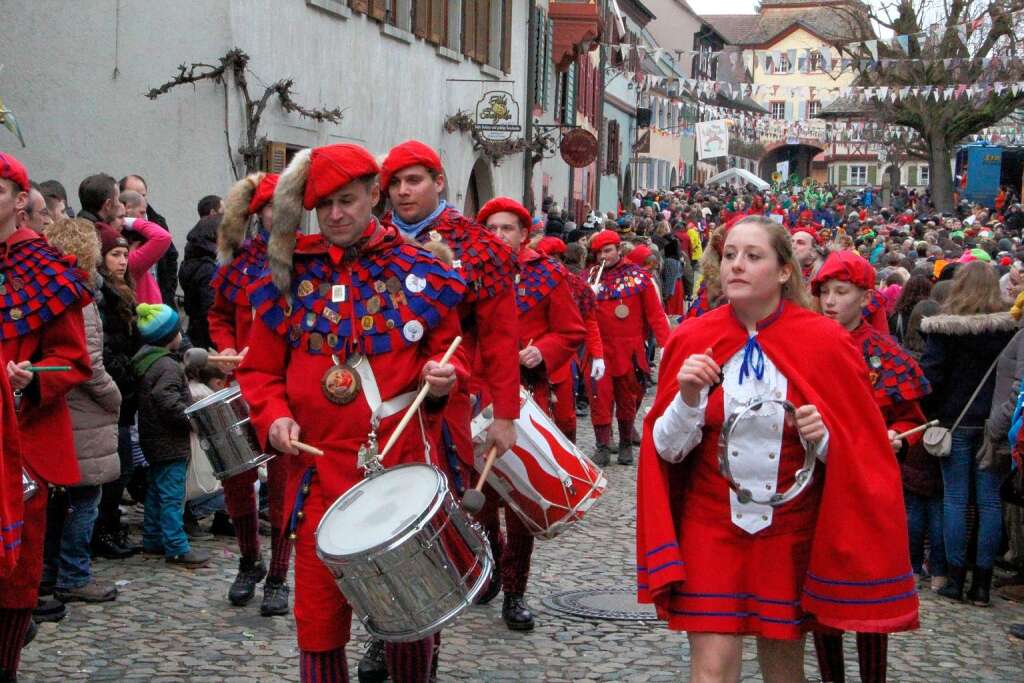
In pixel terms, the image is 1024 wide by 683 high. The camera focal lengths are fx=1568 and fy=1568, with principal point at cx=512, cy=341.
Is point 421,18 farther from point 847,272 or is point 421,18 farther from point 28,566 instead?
point 28,566

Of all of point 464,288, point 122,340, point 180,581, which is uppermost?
point 464,288

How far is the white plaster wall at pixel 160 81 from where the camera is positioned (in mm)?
12250

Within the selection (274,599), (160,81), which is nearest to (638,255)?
(160,81)

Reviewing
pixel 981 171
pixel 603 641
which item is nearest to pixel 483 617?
pixel 603 641

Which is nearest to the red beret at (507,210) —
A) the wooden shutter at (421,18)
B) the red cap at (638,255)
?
the red cap at (638,255)

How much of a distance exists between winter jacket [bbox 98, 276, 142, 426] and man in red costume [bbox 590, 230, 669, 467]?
208 inches

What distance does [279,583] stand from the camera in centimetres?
718

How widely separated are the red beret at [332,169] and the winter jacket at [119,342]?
356cm

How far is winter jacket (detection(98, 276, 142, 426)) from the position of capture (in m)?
8.24

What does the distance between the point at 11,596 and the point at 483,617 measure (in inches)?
99.5

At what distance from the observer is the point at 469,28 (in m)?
23.8

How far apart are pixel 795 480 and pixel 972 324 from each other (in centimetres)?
407

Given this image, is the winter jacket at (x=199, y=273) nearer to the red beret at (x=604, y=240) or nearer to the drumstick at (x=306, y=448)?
the red beret at (x=604, y=240)

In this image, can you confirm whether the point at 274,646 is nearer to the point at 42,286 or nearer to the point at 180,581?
the point at 180,581
